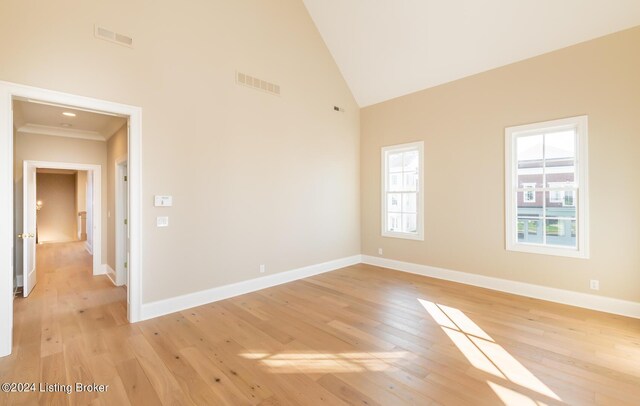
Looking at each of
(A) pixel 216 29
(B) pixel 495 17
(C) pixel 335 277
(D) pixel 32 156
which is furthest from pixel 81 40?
(B) pixel 495 17

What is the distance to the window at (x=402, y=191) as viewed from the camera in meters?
5.36

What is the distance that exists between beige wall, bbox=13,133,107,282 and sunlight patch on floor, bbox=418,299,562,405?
20.3 feet

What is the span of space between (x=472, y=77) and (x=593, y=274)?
3261 mm

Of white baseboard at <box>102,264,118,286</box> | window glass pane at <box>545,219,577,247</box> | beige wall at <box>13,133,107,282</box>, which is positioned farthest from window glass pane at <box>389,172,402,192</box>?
beige wall at <box>13,133,107,282</box>

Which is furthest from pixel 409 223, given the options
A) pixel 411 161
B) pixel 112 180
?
pixel 112 180

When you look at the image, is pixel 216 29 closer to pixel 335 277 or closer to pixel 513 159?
pixel 335 277

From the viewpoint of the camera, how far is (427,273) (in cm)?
518

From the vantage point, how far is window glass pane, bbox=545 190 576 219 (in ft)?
12.6

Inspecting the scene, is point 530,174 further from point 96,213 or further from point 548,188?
point 96,213

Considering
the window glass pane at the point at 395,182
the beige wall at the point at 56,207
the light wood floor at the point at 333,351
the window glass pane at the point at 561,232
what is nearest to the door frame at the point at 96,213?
the light wood floor at the point at 333,351

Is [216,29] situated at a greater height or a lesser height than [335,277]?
greater

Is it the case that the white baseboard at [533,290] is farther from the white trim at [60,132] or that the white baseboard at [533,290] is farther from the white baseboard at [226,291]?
the white trim at [60,132]

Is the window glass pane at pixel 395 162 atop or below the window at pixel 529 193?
atop

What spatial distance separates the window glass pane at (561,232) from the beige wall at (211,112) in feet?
11.2
